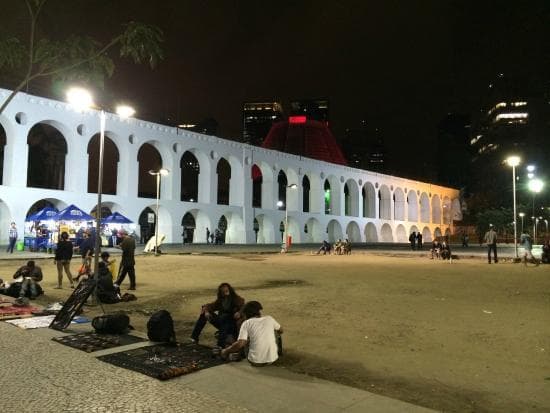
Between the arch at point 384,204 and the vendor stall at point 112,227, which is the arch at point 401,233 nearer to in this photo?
the arch at point 384,204

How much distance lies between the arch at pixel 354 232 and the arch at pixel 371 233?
11.7 feet

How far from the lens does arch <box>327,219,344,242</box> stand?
6044 centimetres

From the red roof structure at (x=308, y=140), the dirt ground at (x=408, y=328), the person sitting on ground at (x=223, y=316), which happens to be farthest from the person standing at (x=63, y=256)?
the red roof structure at (x=308, y=140)

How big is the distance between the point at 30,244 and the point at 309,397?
2714cm

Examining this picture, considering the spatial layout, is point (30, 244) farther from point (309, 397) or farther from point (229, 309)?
point (309, 397)

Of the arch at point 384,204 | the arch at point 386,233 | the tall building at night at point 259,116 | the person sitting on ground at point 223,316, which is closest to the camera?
the person sitting on ground at point 223,316

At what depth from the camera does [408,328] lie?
7.34 metres

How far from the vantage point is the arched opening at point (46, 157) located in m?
43.4

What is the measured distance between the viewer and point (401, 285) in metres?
12.9

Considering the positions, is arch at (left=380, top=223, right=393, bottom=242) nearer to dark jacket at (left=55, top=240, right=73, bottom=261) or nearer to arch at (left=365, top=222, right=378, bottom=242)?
arch at (left=365, top=222, right=378, bottom=242)

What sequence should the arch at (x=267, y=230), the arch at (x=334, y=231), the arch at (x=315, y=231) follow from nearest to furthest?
1. the arch at (x=267, y=230)
2. the arch at (x=315, y=231)
3. the arch at (x=334, y=231)

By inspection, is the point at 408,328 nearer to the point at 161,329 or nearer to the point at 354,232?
the point at 161,329

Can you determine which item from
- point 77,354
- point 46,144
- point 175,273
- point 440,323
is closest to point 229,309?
point 77,354

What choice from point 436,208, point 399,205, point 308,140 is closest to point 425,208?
point 436,208
